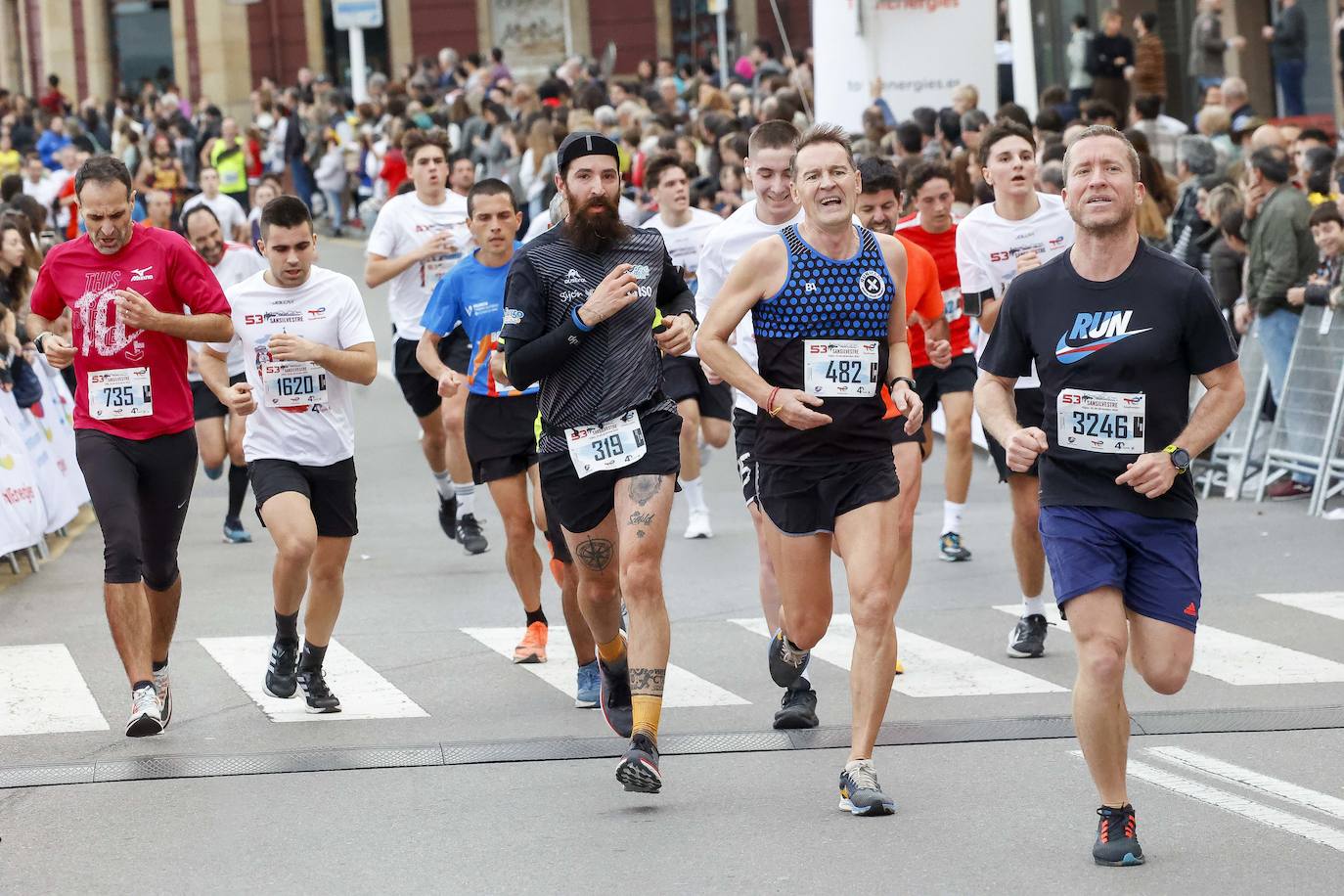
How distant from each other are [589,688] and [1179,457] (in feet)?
10.8

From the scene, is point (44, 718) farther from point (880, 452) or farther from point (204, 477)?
point (204, 477)

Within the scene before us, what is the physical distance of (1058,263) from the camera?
252 inches

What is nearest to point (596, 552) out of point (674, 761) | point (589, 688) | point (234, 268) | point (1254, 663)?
point (674, 761)

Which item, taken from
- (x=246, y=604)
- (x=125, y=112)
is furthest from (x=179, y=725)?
(x=125, y=112)

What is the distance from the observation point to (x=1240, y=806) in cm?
682

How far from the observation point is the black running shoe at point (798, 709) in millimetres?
8180

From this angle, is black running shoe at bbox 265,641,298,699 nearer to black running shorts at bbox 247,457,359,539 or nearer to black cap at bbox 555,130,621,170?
black running shorts at bbox 247,457,359,539

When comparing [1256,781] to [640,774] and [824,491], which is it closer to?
[824,491]

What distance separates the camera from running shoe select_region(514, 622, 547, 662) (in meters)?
9.77

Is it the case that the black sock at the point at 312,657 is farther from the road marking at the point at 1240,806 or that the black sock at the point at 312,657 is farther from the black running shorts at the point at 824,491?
the road marking at the point at 1240,806

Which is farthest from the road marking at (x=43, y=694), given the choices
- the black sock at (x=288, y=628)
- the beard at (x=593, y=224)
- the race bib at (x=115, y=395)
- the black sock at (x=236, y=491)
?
the black sock at (x=236, y=491)

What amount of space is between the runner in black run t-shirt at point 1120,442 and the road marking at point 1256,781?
88 centimetres

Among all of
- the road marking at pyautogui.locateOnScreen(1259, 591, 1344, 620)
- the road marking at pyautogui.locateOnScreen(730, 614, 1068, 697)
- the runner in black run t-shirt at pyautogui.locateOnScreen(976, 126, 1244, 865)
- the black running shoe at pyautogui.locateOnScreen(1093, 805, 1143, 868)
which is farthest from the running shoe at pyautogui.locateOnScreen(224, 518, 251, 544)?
the black running shoe at pyautogui.locateOnScreen(1093, 805, 1143, 868)

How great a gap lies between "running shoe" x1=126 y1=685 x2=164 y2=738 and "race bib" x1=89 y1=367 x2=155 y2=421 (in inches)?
40.0
